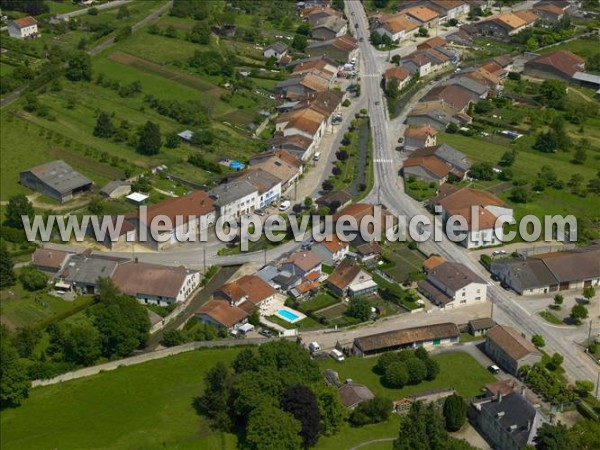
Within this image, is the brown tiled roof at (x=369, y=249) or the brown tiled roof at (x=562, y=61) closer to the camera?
the brown tiled roof at (x=369, y=249)

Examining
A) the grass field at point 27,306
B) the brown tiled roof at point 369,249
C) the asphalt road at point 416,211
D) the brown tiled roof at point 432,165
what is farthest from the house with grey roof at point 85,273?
the brown tiled roof at point 432,165

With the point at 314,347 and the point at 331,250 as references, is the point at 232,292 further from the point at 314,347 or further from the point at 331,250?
the point at 331,250

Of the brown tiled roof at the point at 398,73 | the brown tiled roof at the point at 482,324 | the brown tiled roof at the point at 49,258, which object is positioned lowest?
the brown tiled roof at the point at 482,324

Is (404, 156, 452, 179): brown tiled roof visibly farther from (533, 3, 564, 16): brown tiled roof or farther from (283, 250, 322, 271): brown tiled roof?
(533, 3, 564, 16): brown tiled roof

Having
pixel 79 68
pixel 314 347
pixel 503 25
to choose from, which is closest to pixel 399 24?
pixel 503 25

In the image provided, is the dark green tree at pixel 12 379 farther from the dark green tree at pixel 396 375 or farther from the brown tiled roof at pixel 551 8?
the brown tiled roof at pixel 551 8

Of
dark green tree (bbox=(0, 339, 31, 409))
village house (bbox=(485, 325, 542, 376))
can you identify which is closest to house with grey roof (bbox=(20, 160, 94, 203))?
dark green tree (bbox=(0, 339, 31, 409))

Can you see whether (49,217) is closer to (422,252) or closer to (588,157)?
(422,252)
